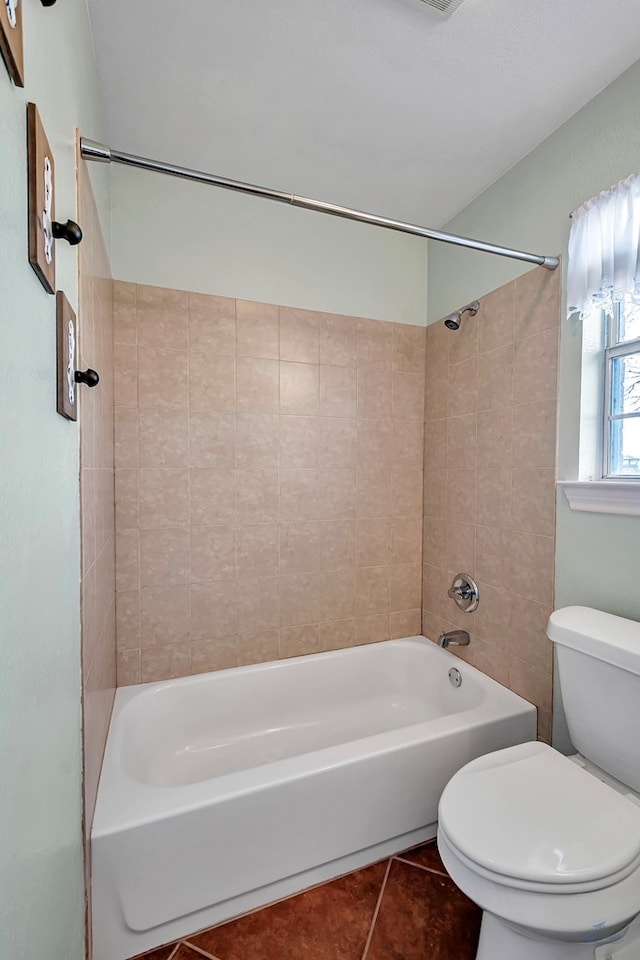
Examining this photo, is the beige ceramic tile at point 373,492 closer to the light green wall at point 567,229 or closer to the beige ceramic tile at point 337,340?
the beige ceramic tile at point 337,340

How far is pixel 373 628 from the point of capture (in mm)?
2262

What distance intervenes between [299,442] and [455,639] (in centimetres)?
118

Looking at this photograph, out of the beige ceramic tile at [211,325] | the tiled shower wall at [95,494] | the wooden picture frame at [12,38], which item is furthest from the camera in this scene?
the beige ceramic tile at [211,325]

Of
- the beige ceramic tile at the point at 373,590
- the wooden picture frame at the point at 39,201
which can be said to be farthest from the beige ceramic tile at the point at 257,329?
the wooden picture frame at the point at 39,201

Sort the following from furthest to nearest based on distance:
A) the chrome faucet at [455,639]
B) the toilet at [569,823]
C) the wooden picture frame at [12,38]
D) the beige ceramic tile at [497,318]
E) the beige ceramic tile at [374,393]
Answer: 1. the beige ceramic tile at [374,393]
2. the chrome faucet at [455,639]
3. the beige ceramic tile at [497,318]
4. the toilet at [569,823]
5. the wooden picture frame at [12,38]

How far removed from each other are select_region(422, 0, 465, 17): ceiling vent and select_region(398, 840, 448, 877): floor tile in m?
2.56

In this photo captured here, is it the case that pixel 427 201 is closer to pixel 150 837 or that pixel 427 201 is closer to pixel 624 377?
pixel 624 377

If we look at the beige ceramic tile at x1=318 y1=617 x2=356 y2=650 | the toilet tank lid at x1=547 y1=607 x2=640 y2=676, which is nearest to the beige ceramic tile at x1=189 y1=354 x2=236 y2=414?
the beige ceramic tile at x1=318 y1=617 x2=356 y2=650

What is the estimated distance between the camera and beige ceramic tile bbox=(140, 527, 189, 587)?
1.83m

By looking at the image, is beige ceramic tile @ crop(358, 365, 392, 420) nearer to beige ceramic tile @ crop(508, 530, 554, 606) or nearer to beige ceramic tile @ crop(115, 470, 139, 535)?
beige ceramic tile @ crop(508, 530, 554, 606)

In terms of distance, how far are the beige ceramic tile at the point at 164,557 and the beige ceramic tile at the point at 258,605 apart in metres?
0.28

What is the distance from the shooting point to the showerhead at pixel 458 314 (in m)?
1.92

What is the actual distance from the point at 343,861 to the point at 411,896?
225mm

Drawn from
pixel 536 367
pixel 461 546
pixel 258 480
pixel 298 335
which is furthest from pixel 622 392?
pixel 258 480
